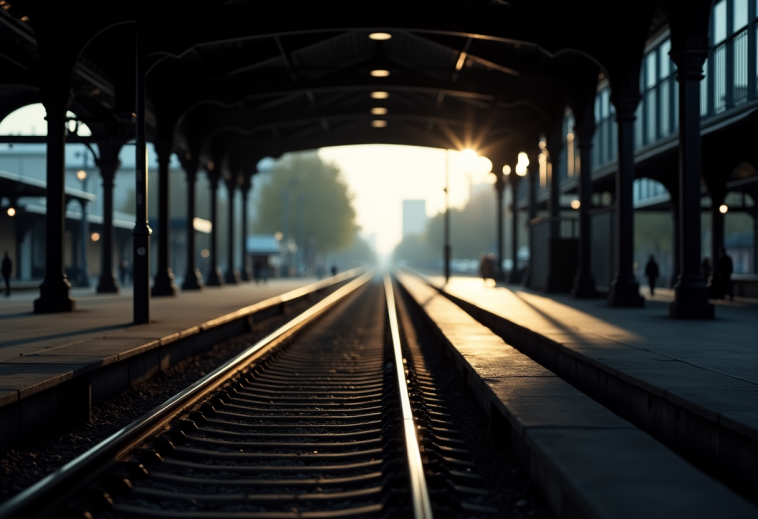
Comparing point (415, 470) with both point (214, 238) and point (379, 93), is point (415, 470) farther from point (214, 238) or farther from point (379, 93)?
point (214, 238)

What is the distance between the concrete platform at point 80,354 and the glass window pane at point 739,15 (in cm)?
1377

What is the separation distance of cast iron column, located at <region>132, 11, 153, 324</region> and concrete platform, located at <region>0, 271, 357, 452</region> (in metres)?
0.55

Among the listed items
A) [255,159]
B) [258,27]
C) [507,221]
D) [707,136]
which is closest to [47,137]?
[258,27]

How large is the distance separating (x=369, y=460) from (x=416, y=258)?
19451cm

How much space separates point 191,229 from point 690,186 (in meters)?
20.5

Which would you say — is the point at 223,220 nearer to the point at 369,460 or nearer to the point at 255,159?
the point at 255,159

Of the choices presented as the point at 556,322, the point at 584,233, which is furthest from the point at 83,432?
the point at 584,233

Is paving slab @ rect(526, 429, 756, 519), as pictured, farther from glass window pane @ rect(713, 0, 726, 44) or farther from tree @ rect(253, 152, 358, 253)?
tree @ rect(253, 152, 358, 253)

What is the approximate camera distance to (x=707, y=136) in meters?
20.2

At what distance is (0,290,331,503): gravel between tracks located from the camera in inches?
213

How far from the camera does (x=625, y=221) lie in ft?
59.3

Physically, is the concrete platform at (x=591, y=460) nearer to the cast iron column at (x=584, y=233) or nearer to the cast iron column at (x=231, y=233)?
the cast iron column at (x=584, y=233)

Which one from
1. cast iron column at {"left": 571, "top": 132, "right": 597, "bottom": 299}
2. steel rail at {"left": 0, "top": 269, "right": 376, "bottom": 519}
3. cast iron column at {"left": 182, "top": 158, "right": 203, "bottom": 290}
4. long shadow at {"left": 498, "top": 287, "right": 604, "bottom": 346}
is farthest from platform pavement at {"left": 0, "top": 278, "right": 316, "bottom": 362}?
cast iron column at {"left": 182, "top": 158, "right": 203, "bottom": 290}

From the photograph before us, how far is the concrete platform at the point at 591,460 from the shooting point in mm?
3535
